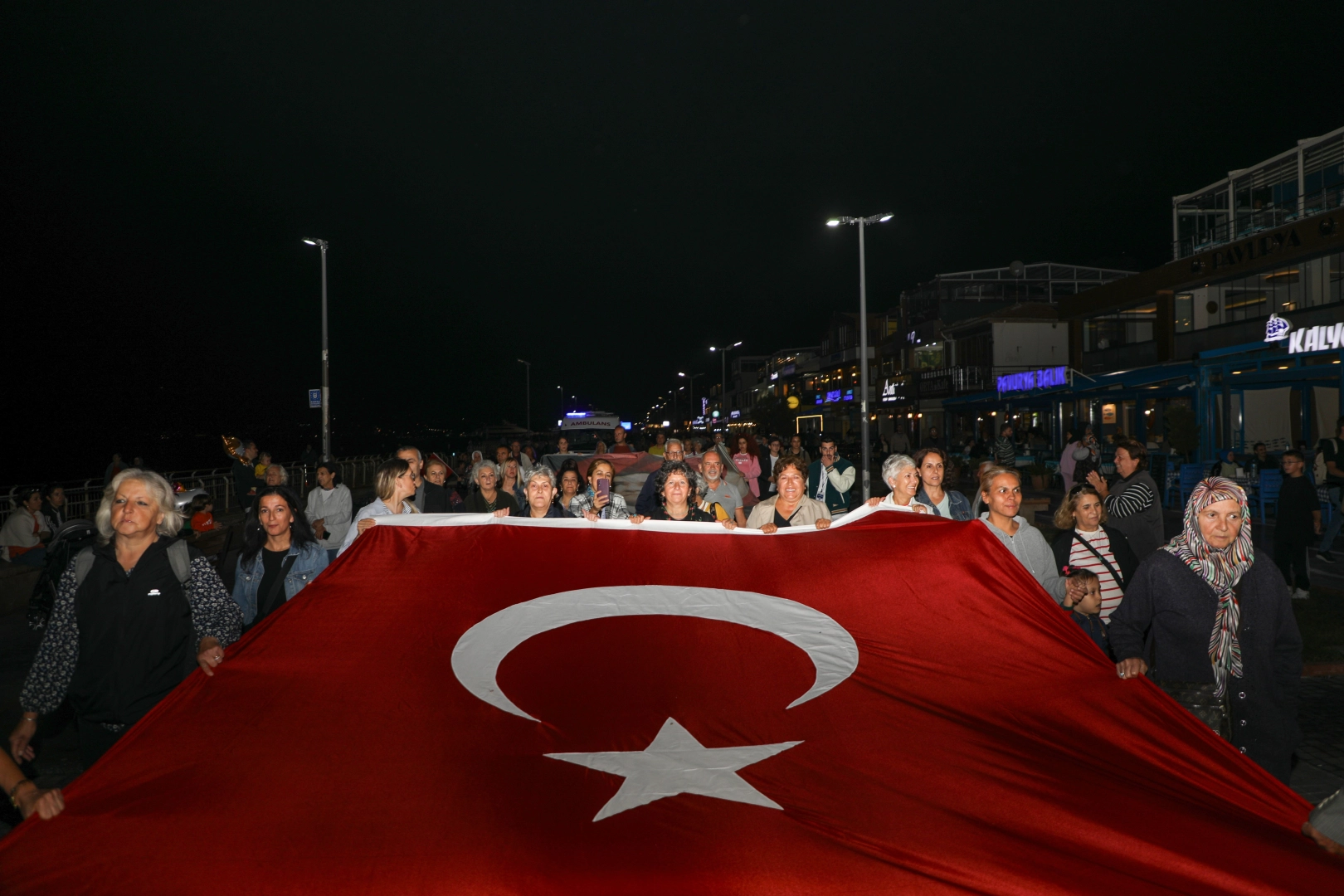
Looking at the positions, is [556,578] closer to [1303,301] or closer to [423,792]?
[423,792]

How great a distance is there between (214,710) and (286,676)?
0.34 meters

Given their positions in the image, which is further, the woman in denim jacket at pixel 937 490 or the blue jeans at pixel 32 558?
the blue jeans at pixel 32 558

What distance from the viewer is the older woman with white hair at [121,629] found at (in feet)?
11.9

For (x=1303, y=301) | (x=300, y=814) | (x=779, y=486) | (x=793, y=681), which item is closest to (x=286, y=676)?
(x=300, y=814)

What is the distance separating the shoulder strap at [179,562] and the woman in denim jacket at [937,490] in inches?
186

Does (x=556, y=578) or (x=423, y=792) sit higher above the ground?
(x=556, y=578)

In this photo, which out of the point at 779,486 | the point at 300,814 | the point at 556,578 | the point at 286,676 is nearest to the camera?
the point at 300,814

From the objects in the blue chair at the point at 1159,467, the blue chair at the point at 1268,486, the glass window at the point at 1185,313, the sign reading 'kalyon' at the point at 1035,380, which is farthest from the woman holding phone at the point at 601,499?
the glass window at the point at 1185,313

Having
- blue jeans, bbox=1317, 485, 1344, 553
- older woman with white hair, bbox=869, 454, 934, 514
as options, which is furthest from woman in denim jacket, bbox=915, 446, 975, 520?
blue jeans, bbox=1317, 485, 1344, 553

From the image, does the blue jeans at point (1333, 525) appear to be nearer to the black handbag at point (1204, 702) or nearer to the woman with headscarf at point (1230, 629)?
the woman with headscarf at point (1230, 629)

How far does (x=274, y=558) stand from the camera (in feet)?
16.9

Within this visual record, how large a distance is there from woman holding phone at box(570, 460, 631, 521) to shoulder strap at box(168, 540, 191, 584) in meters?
3.34

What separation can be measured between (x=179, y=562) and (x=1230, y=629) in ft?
14.4

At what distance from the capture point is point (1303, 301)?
3262 centimetres
